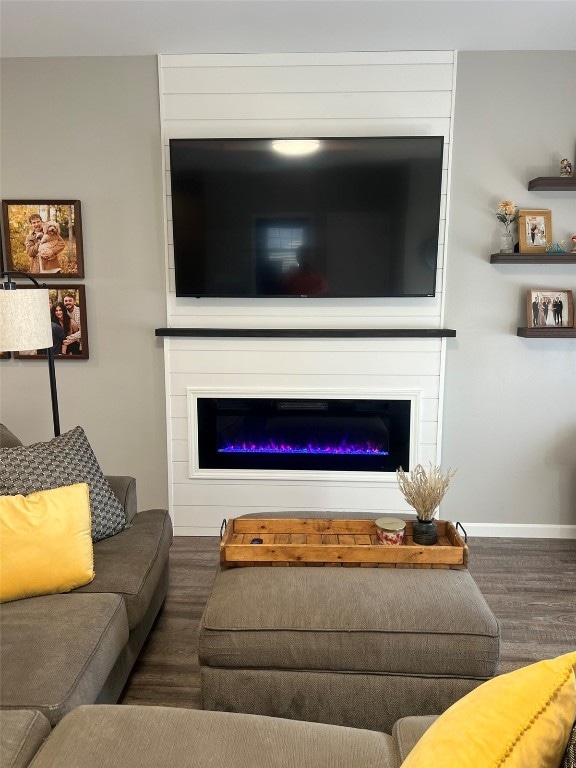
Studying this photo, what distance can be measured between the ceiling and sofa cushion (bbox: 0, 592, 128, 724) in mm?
2431

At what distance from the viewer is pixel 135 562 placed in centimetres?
202

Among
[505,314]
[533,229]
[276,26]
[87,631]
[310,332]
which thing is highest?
[276,26]

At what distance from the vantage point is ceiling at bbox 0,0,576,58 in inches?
95.3

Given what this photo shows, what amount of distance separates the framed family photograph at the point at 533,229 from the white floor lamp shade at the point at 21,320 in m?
→ 2.40

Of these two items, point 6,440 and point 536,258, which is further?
point 536,258

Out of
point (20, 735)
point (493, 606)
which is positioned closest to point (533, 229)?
point (493, 606)

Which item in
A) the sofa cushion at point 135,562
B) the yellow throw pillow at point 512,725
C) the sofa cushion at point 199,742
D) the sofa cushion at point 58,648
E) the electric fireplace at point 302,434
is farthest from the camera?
the electric fireplace at point 302,434

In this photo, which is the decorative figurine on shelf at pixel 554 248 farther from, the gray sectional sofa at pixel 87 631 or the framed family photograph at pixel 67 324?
the framed family photograph at pixel 67 324

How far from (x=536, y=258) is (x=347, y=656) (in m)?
2.22

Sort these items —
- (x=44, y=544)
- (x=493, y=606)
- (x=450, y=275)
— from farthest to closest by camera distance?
(x=450, y=275), (x=493, y=606), (x=44, y=544)

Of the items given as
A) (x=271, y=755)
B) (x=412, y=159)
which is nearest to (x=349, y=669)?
(x=271, y=755)

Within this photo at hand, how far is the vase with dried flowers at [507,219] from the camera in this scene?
289 centimetres

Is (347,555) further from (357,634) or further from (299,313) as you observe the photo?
(299,313)

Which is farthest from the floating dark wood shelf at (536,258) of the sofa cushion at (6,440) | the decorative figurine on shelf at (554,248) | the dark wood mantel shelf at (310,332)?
the sofa cushion at (6,440)
